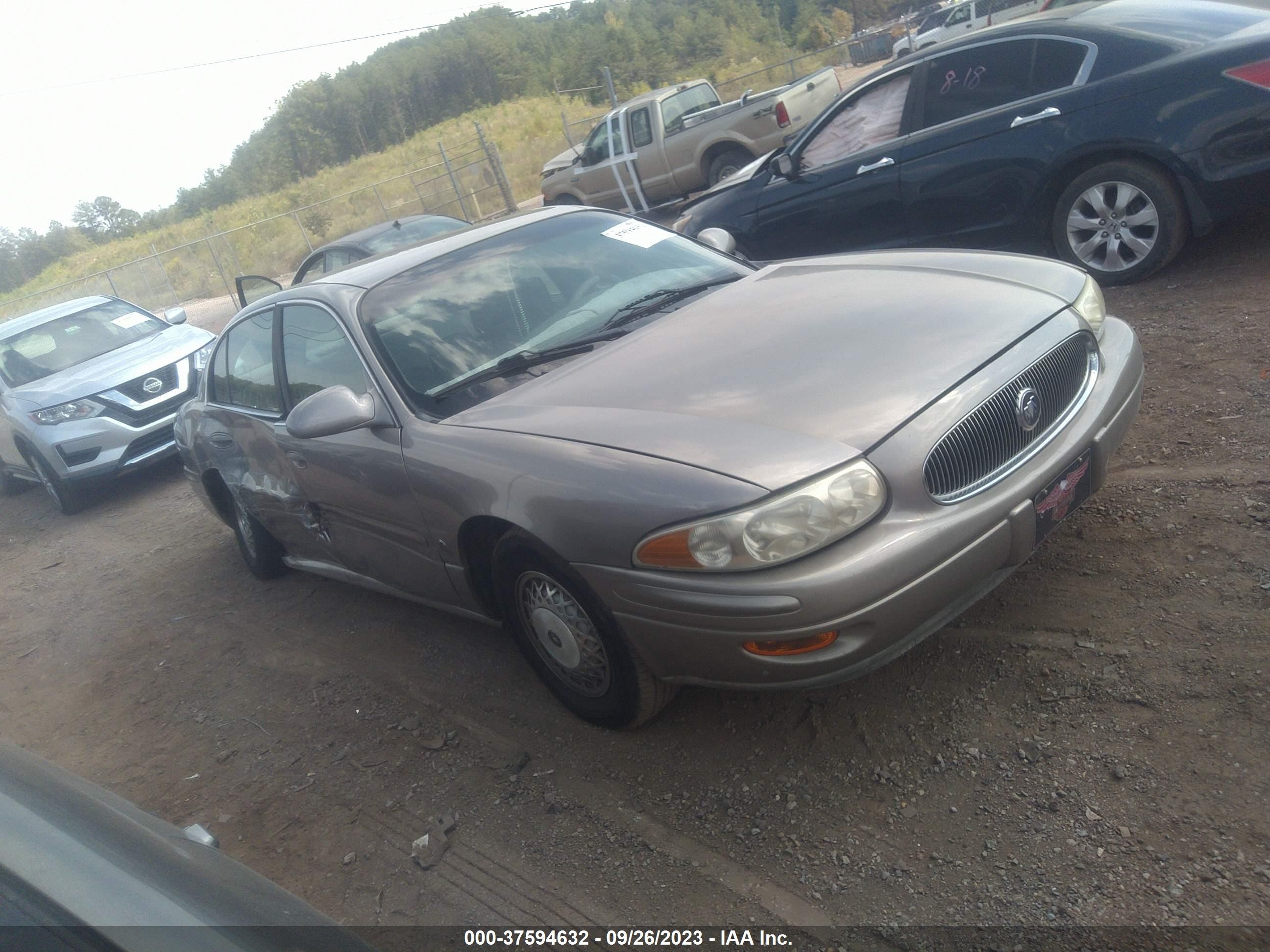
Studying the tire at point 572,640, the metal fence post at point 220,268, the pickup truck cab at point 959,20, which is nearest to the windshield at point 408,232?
the tire at point 572,640

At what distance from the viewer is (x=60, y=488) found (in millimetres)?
8766

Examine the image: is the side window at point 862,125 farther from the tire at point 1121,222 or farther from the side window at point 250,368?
the side window at point 250,368

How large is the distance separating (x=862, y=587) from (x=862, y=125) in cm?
510

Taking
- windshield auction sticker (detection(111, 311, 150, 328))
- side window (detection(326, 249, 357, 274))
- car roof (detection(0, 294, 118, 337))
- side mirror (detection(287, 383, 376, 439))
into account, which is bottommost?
side window (detection(326, 249, 357, 274))

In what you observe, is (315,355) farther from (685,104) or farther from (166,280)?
(166,280)

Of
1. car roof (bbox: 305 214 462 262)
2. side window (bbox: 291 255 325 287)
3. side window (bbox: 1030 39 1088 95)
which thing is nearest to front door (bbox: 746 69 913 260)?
side window (bbox: 1030 39 1088 95)

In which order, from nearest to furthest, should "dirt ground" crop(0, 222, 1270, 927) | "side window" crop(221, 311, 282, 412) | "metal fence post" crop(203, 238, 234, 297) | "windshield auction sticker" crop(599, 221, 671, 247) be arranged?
"dirt ground" crop(0, 222, 1270, 927), "windshield auction sticker" crop(599, 221, 671, 247), "side window" crop(221, 311, 282, 412), "metal fence post" crop(203, 238, 234, 297)

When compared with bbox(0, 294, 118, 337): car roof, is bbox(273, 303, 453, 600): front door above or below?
below

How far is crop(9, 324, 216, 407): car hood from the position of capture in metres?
8.80

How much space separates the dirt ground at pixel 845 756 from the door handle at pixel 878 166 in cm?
223

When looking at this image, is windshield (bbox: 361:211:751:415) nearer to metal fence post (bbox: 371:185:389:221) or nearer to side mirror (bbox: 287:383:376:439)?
side mirror (bbox: 287:383:376:439)

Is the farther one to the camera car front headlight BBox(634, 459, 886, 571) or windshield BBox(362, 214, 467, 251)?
windshield BBox(362, 214, 467, 251)

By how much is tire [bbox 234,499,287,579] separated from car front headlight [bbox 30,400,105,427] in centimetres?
382

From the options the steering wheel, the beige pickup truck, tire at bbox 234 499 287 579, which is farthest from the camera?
the beige pickup truck
